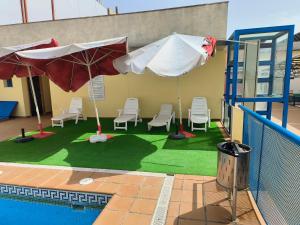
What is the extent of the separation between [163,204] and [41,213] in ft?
7.71

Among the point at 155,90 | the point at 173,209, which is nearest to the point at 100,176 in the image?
the point at 173,209

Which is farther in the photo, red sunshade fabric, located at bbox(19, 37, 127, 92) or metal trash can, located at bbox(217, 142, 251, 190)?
red sunshade fabric, located at bbox(19, 37, 127, 92)

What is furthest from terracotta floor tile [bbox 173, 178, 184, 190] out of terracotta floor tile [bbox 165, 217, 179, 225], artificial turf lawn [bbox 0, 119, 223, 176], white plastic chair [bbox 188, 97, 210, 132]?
white plastic chair [bbox 188, 97, 210, 132]

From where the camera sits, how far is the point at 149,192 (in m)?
3.88

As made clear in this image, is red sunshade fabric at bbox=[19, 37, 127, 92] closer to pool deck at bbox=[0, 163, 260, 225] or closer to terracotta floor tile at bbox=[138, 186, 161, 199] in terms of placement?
pool deck at bbox=[0, 163, 260, 225]

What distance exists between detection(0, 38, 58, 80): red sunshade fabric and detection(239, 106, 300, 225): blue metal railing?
5.81 meters

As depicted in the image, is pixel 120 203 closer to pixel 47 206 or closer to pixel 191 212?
pixel 191 212

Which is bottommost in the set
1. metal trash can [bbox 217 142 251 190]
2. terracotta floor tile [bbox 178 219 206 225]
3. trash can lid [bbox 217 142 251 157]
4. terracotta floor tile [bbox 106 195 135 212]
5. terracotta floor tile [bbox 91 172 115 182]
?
terracotta floor tile [bbox 91 172 115 182]

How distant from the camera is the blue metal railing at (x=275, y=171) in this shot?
225 cm

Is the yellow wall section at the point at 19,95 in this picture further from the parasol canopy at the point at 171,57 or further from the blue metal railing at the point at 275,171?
the blue metal railing at the point at 275,171

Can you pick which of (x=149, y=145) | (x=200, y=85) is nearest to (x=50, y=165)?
(x=149, y=145)

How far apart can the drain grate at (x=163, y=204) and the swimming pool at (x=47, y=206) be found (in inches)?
38.3

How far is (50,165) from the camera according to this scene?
527 centimetres

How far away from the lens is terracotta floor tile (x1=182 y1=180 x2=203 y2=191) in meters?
3.97
